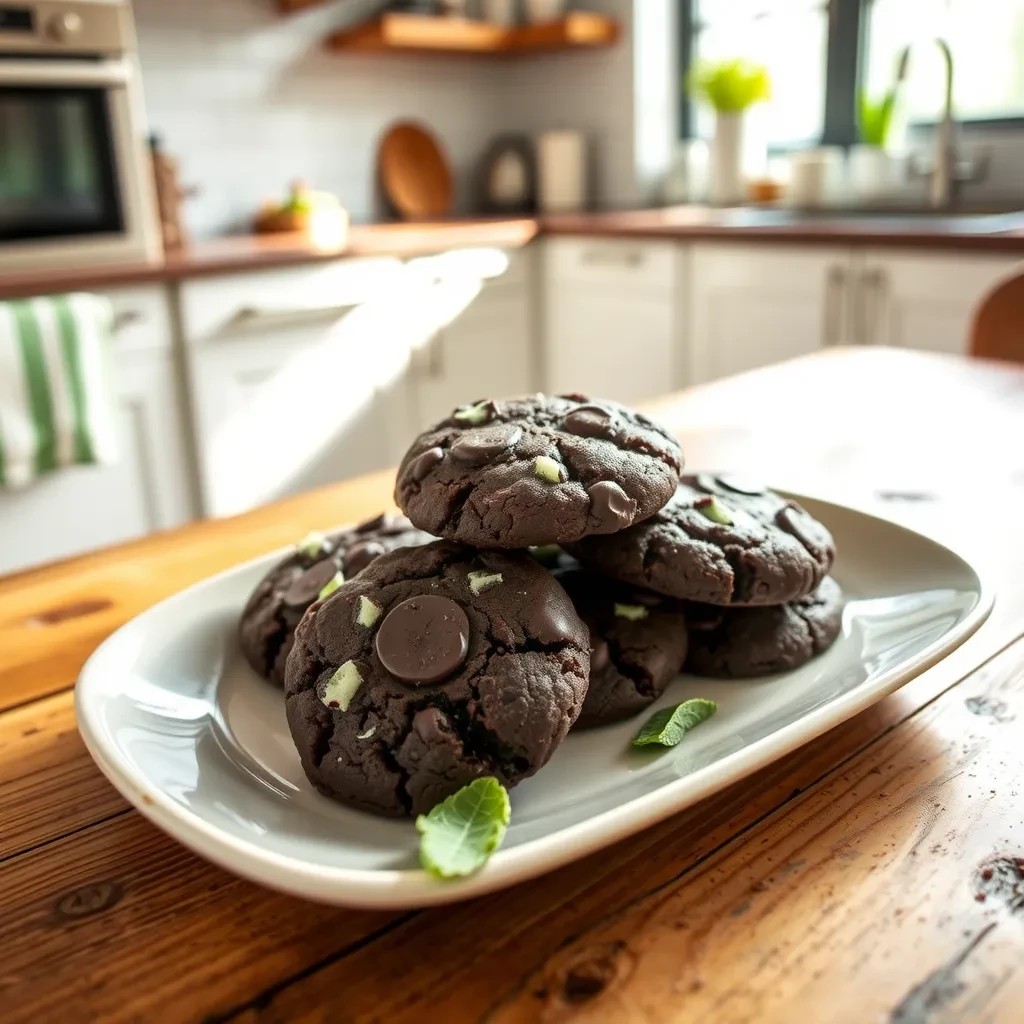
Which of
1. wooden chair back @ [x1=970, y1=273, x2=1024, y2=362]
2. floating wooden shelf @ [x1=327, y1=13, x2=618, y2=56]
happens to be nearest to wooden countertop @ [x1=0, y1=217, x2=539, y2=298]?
floating wooden shelf @ [x1=327, y1=13, x2=618, y2=56]

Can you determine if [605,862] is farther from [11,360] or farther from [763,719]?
[11,360]

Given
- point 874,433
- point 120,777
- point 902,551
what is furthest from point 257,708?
point 874,433

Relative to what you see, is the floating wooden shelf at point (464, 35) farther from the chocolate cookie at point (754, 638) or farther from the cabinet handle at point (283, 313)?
the chocolate cookie at point (754, 638)

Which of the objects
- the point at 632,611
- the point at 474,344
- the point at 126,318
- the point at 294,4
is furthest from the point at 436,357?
the point at 632,611

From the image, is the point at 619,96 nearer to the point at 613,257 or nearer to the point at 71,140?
the point at 613,257

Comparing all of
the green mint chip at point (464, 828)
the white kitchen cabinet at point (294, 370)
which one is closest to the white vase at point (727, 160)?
the white kitchen cabinet at point (294, 370)
